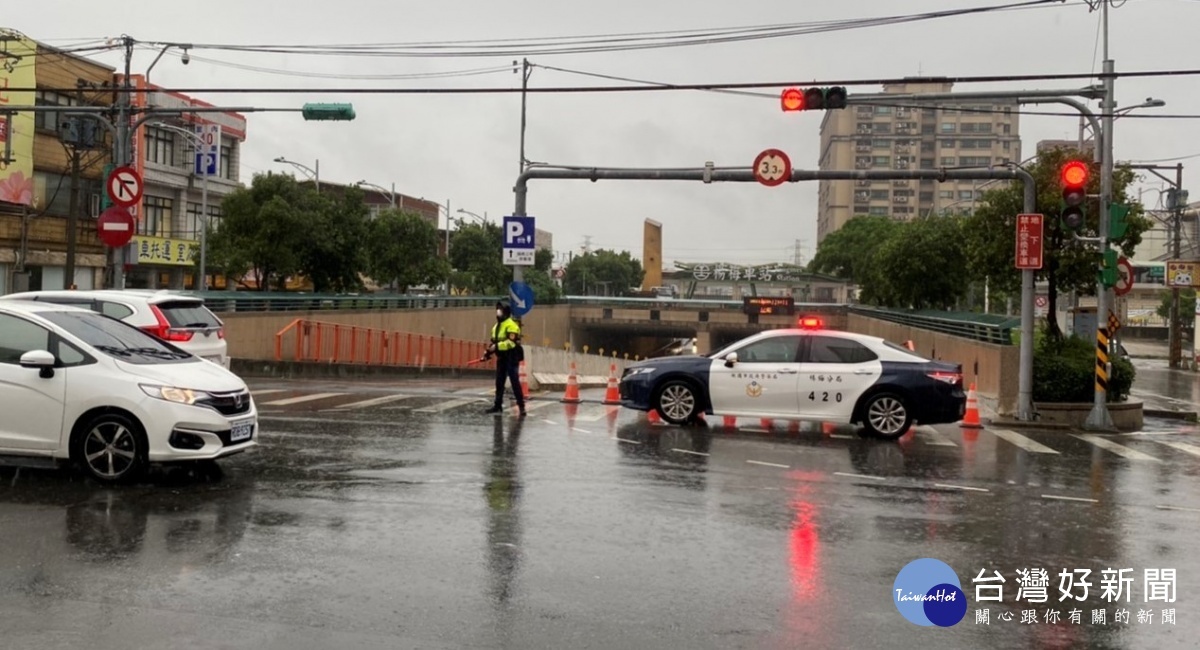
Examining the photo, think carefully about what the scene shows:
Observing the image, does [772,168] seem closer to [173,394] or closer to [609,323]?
[173,394]

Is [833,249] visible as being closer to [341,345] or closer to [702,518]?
[341,345]

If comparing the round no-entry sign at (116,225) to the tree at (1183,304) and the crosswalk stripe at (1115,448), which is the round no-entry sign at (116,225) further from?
the tree at (1183,304)

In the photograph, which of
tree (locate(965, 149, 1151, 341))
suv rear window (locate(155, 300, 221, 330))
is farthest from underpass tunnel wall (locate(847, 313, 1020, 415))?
suv rear window (locate(155, 300, 221, 330))

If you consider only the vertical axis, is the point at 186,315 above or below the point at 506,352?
above

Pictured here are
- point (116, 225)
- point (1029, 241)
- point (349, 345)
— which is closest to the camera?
point (1029, 241)

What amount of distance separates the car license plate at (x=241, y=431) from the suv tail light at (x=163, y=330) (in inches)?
250

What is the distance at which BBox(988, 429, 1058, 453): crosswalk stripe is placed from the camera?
15.0m

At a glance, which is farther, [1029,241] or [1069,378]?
[1069,378]

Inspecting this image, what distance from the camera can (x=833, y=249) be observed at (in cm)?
10650

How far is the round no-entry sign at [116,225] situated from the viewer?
20247mm

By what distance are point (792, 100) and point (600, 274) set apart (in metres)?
126

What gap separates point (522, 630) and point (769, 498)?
4658 millimetres

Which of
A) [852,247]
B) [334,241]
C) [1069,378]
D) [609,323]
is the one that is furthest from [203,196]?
[852,247]

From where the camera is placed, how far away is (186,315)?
16703 millimetres
